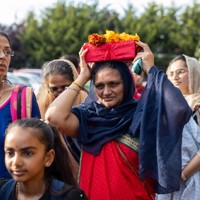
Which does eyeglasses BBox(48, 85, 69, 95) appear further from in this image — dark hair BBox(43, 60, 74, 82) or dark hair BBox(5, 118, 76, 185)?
dark hair BBox(5, 118, 76, 185)

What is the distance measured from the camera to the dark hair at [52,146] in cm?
319

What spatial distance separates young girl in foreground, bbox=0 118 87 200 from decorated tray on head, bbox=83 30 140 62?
65 centimetres

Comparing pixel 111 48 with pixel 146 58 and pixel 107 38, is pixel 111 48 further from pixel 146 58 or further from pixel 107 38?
pixel 146 58

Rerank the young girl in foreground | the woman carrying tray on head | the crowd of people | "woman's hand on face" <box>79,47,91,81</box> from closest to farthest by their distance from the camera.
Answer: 1. the young girl in foreground
2. the crowd of people
3. the woman carrying tray on head
4. "woman's hand on face" <box>79,47,91,81</box>

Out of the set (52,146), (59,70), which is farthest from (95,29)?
(52,146)

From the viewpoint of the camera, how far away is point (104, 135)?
3547 mm

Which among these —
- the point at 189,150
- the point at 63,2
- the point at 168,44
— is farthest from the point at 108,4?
the point at 189,150

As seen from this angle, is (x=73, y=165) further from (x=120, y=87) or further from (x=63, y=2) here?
(x=63, y=2)

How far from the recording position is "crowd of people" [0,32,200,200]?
318 cm

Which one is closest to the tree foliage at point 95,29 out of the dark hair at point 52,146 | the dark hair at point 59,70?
the dark hair at point 59,70

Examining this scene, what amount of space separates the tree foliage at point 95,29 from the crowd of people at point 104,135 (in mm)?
31879

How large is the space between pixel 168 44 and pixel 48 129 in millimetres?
34580

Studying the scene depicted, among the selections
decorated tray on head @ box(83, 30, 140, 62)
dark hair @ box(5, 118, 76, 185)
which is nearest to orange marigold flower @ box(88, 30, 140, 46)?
decorated tray on head @ box(83, 30, 140, 62)

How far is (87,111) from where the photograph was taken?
3.71 metres
